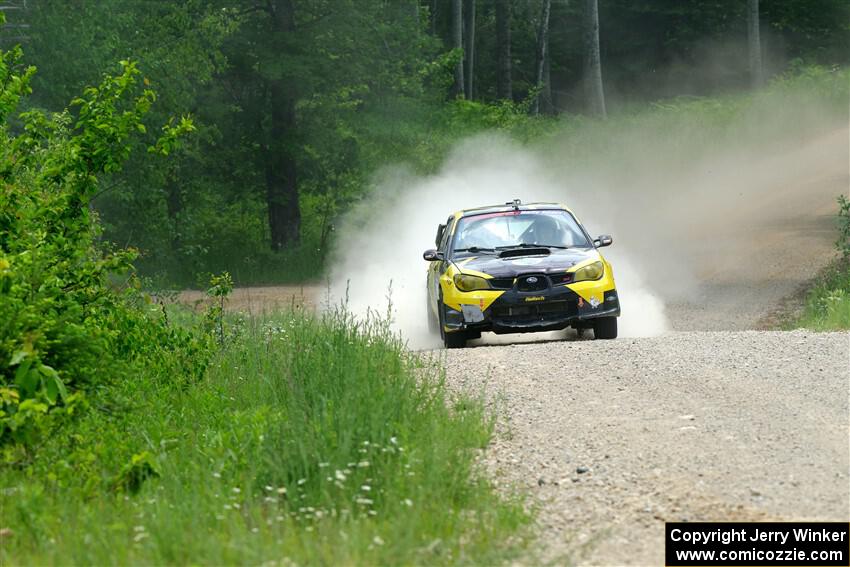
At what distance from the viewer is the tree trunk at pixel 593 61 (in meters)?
46.0

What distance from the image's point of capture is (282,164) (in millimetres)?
37531

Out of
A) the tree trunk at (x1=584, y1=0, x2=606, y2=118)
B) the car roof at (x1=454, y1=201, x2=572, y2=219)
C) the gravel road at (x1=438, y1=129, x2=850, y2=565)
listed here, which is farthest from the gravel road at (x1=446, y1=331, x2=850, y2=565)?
the tree trunk at (x1=584, y1=0, x2=606, y2=118)

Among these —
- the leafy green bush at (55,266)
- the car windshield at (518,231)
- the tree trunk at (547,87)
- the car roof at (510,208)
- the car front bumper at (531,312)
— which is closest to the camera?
the leafy green bush at (55,266)

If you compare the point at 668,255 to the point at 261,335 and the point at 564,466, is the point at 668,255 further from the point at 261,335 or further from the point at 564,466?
the point at 564,466

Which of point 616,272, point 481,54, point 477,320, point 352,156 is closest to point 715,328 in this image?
point 616,272

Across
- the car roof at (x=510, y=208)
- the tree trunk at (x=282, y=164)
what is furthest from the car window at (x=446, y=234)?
the tree trunk at (x=282, y=164)

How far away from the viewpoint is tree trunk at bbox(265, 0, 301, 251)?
36.3m

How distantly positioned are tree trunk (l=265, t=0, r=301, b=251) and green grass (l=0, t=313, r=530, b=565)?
25949mm

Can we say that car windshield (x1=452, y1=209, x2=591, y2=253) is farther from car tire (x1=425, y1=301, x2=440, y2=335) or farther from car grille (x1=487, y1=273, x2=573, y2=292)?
car grille (x1=487, y1=273, x2=573, y2=292)

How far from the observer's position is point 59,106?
103 ft

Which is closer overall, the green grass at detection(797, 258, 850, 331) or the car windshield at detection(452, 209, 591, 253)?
the green grass at detection(797, 258, 850, 331)

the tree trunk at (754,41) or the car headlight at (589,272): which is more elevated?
the tree trunk at (754,41)

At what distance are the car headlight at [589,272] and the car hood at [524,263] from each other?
13 centimetres

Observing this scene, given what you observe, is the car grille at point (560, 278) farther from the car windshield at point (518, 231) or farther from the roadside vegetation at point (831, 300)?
the roadside vegetation at point (831, 300)
